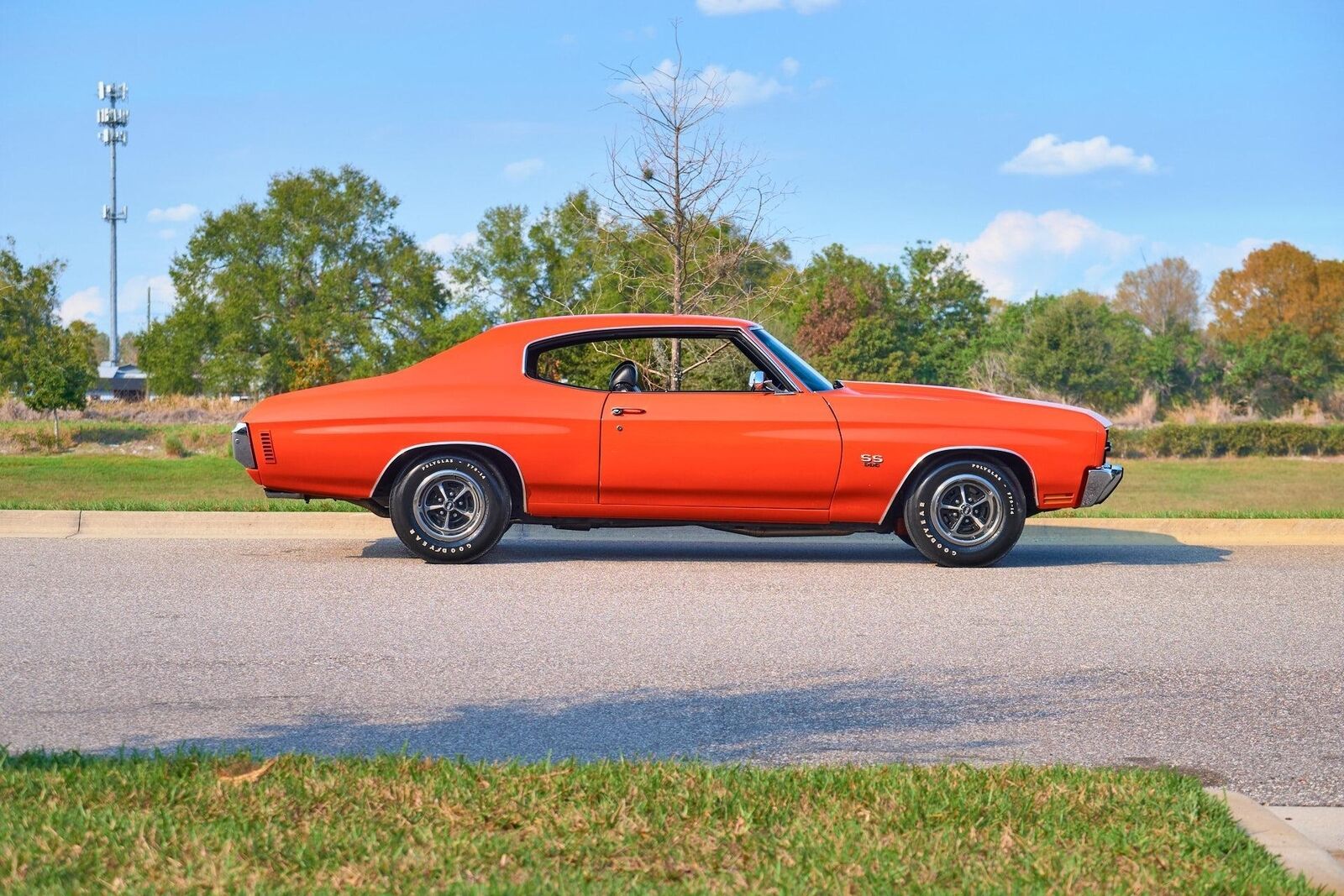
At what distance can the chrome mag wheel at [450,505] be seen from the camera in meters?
9.57

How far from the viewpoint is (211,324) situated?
63.9m

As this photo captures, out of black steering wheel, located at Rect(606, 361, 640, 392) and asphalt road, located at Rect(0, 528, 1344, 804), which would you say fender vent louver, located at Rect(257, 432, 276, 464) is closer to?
asphalt road, located at Rect(0, 528, 1344, 804)

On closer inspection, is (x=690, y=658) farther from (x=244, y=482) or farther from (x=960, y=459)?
(x=244, y=482)

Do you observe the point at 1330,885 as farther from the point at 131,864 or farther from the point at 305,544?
the point at 305,544

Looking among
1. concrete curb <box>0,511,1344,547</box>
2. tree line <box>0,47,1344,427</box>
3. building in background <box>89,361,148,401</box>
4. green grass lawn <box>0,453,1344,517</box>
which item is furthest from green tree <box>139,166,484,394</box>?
concrete curb <box>0,511,1344,547</box>

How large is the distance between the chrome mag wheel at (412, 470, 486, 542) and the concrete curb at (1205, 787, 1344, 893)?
6.09 meters

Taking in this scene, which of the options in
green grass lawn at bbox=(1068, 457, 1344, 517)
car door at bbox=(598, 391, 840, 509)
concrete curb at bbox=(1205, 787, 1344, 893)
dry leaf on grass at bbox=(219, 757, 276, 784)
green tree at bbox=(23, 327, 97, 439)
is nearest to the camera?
concrete curb at bbox=(1205, 787, 1344, 893)

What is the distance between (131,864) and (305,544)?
750 centimetres

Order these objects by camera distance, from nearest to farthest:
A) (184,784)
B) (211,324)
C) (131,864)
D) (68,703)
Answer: (131,864) < (184,784) < (68,703) < (211,324)

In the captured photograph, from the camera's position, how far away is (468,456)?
962 centimetres

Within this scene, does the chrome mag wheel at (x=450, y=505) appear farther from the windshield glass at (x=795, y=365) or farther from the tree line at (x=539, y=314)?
the tree line at (x=539, y=314)

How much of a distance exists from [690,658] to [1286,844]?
3171mm

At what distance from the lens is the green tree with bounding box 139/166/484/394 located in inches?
2480

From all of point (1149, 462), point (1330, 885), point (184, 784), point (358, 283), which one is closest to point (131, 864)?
point (184, 784)
